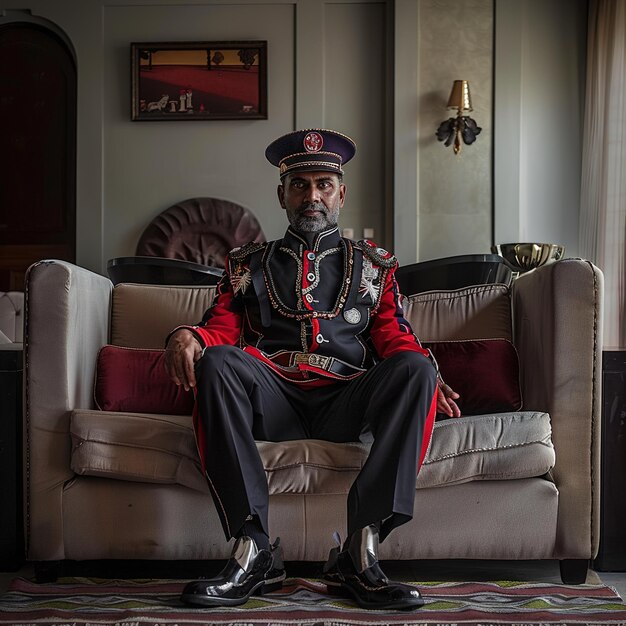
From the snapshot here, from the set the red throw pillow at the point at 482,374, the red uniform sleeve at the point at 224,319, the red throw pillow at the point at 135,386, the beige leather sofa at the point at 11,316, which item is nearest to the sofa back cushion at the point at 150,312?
the red throw pillow at the point at 135,386

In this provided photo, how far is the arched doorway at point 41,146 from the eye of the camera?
5.45m

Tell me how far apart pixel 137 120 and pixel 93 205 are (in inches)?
24.6

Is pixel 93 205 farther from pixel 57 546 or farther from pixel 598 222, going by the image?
pixel 57 546

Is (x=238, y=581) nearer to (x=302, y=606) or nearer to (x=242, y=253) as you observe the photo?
(x=302, y=606)

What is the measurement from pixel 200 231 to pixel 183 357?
3.37 m

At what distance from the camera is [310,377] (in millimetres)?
2182

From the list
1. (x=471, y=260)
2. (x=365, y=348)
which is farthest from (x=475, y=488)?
(x=471, y=260)

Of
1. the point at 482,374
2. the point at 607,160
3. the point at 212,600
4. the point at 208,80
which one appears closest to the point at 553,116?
the point at 607,160

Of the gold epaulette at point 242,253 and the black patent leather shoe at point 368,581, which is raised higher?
the gold epaulette at point 242,253

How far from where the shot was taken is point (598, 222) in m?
4.74

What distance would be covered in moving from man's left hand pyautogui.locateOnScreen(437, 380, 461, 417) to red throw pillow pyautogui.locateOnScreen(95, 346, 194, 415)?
76 cm

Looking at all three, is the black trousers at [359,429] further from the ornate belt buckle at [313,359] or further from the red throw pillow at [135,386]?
the red throw pillow at [135,386]

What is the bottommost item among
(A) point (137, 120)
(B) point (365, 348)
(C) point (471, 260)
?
(B) point (365, 348)

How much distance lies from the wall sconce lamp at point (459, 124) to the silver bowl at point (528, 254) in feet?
3.52
